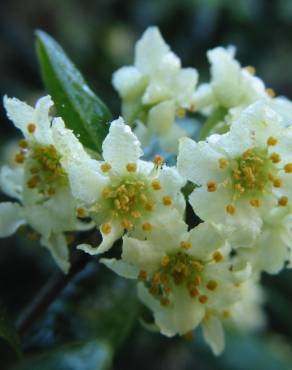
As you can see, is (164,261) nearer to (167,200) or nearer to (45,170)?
(167,200)

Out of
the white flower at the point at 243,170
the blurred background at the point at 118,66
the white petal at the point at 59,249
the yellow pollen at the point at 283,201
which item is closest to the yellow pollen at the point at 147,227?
the white flower at the point at 243,170

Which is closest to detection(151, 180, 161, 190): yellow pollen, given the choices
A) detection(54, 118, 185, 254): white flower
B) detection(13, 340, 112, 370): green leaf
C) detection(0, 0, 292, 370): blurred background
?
detection(54, 118, 185, 254): white flower

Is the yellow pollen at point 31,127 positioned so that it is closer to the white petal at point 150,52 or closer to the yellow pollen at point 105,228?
the yellow pollen at point 105,228

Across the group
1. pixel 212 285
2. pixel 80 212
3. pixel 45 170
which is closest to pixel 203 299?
pixel 212 285

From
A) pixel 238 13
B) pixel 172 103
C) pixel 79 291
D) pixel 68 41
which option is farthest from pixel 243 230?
pixel 68 41

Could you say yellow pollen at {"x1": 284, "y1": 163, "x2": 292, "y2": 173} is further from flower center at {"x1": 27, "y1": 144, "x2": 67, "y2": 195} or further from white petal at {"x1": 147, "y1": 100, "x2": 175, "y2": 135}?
flower center at {"x1": 27, "y1": 144, "x2": 67, "y2": 195}

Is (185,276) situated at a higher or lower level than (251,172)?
lower

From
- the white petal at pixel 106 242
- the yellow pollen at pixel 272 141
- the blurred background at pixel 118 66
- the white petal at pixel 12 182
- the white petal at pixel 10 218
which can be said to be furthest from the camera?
the blurred background at pixel 118 66
